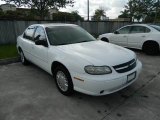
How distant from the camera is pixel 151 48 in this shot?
7160 mm

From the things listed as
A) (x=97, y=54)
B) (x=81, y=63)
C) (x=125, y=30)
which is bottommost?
(x=81, y=63)

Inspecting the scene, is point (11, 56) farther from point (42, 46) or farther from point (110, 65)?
point (110, 65)

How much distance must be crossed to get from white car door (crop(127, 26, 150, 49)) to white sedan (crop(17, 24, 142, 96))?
3.88 meters

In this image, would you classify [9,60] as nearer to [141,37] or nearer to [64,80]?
[64,80]

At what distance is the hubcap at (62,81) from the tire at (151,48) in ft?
16.6

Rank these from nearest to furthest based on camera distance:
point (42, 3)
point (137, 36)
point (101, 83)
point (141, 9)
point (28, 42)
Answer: point (101, 83) < point (28, 42) < point (137, 36) < point (42, 3) < point (141, 9)

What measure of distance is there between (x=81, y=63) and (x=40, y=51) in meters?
1.64

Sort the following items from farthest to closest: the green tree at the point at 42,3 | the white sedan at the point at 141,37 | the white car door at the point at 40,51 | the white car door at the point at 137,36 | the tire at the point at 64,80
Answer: the green tree at the point at 42,3
the white car door at the point at 137,36
the white sedan at the point at 141,37
the white car door at the point at 40,51
the tire at the point at 64,80

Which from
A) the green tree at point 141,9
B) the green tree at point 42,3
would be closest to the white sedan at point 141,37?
the green tree at point 42,3

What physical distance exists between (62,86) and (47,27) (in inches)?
68.3

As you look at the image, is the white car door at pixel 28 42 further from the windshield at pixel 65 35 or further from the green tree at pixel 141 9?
the green tree at pixel 141 9

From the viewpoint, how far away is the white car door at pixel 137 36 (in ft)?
24.1

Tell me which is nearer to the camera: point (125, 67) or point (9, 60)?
point (125, 67)

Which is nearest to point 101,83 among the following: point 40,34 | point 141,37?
point 40,34
